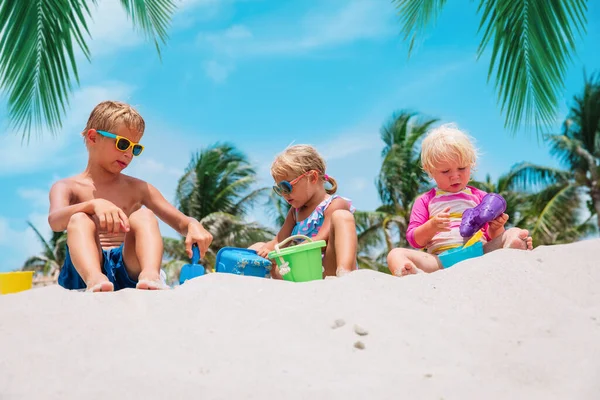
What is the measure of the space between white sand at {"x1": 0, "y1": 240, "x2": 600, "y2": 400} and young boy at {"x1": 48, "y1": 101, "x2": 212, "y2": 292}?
49 cm

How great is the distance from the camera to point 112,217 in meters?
3.03

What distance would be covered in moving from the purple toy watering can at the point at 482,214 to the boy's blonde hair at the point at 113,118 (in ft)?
7.07

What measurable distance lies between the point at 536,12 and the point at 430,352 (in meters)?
4.32

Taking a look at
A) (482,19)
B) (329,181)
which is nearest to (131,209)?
(329,181)

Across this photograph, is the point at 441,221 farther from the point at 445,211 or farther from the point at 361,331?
the point at 361,331

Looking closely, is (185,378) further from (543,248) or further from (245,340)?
(543,248)

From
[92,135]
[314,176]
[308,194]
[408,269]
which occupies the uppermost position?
[92,135]

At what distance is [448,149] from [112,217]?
209 cm

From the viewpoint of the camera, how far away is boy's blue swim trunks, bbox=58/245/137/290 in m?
3.49

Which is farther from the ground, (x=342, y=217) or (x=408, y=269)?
(x=342, y=217)

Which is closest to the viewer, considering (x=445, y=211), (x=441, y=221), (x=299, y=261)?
(x=299, y=261)

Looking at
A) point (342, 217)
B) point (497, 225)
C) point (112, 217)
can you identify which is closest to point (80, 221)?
point (112, 217)

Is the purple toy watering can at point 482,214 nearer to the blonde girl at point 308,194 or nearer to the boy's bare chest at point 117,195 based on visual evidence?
the blonde girl at point 308,194

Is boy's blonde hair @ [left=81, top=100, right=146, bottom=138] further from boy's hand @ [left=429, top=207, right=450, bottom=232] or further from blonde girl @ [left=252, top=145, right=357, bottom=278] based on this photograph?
boy's hand @ [left=429, top=207, right=450, bottom=232]
